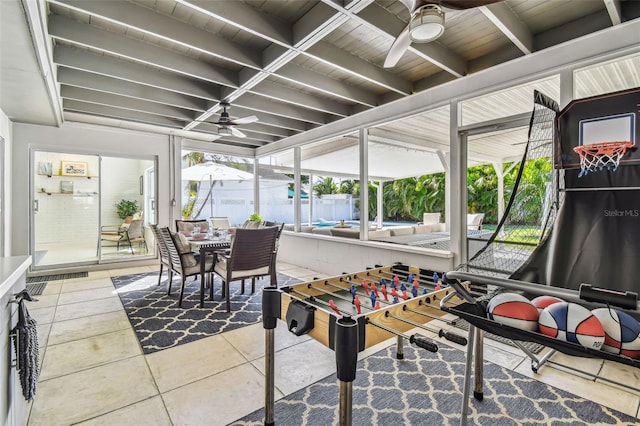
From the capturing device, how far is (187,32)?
2.79m

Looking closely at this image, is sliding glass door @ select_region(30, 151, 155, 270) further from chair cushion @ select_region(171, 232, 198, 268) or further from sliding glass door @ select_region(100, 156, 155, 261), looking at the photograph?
chair cushion @ select_region(171, 232, 198, 268)

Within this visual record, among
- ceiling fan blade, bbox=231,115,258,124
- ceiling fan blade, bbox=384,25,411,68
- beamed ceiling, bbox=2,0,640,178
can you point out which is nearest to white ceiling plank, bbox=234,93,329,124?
beamed ceiling, bbox=2,0,640,178

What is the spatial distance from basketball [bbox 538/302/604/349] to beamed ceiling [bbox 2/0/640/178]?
2066 millimetres

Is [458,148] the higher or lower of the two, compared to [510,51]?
lower

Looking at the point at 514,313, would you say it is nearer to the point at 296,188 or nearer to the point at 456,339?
the point at 456,339

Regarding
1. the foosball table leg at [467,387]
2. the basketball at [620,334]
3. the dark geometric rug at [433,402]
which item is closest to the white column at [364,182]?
the dark geometric rug at [433,402]

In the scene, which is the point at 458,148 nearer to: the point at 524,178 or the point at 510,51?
the point at 510,51

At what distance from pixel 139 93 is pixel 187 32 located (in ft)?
6.02

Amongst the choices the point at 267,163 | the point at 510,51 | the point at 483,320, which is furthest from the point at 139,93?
the point at 483,320

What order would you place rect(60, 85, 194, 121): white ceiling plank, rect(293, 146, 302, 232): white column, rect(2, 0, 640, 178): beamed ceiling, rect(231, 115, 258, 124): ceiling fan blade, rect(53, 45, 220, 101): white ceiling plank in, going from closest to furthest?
rect(2, 0, 640, 178): beamed ceiling, rect(53, 45, 220, 101): white ceiling plank, rect(231, 115, 258, 124): ceiling fan blade, rect(60, 85, 194, 121): white ceiling plank, rect(293, 146, 302, 232): white column

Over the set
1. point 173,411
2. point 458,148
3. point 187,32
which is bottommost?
point 173,411

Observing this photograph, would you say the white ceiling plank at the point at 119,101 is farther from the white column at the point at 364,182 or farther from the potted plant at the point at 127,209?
the white column at the point at 364,182

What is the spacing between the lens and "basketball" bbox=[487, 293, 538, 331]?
1274 millimetres

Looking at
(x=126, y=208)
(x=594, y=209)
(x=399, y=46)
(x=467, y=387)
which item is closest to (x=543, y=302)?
(x=467, y=387)
